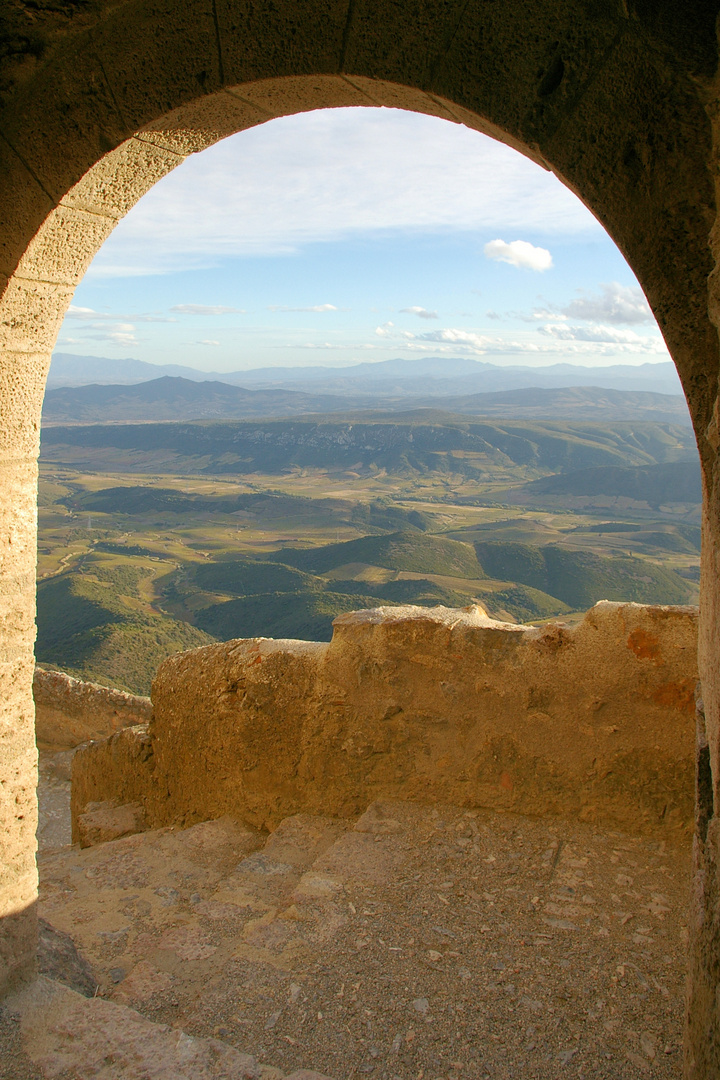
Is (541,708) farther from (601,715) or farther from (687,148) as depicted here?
(687,148)

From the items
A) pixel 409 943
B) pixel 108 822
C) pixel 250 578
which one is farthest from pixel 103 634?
pixel 409 943

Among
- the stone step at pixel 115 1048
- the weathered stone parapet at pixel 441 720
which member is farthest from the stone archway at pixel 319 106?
the weathered stone parapet at pixel 441 720

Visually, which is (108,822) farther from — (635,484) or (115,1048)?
(635,484)

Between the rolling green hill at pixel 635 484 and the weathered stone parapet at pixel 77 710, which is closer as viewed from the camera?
the weathered stone parapet at pixel 77 710

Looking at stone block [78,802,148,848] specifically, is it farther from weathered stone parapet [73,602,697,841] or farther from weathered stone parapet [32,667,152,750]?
weathered stone parapet [32,667,152,750]

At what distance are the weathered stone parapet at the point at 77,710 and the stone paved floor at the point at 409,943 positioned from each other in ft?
16.8

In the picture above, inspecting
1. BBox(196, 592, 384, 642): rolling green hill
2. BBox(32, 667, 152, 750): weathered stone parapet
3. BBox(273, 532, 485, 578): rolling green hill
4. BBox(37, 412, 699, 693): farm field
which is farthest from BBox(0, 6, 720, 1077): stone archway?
BBox(273, 532, 485, 578): rolling green hill

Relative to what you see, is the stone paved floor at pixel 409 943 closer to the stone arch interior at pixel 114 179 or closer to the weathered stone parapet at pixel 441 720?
the weathered stone parapet at pixel 441 720

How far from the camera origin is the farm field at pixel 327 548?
1176 inches

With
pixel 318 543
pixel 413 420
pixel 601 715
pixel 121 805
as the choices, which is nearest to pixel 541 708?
pixel 601 715

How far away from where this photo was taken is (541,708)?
3.49 metres

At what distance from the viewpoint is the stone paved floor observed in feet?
7.12

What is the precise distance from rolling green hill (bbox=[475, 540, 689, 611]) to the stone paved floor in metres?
31.4

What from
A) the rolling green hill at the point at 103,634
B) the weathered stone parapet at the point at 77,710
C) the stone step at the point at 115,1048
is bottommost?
the rolling green hill at the point at 103,634
